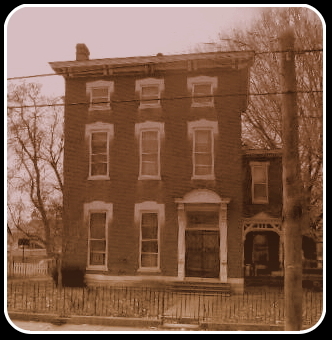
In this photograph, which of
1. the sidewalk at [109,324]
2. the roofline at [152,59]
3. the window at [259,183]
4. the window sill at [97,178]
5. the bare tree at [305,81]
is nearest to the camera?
the bare tree at [305,81]

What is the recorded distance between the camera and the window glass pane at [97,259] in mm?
5613

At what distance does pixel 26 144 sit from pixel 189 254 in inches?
104

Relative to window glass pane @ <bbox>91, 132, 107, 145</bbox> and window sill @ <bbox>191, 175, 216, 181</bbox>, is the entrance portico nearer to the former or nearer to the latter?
window sill @ <bbox>191, 175, 216, 181</bbox>

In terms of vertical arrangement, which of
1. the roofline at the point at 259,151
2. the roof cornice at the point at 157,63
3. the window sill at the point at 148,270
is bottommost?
the window sill at the point at 148,270

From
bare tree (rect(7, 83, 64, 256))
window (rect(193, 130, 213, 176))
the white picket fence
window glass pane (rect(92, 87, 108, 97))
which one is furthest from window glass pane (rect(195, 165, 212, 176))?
the white picket fence

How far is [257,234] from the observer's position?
18.7 ft

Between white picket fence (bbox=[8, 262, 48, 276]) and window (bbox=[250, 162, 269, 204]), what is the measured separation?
305cm

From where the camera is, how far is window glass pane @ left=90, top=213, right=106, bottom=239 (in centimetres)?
561

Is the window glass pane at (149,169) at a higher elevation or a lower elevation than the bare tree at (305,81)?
lower

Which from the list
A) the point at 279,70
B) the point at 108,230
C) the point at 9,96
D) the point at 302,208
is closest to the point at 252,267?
the point at 302,208

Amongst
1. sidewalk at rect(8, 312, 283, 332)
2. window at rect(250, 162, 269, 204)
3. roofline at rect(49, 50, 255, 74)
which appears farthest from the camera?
window at rect(250, 162, 269, 204)

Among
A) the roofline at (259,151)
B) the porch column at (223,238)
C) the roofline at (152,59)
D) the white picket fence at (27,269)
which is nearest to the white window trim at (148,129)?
the roofline at (152,59)

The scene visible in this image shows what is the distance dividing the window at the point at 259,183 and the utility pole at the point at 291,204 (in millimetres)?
1064

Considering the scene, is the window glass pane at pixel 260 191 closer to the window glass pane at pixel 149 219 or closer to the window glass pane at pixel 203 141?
the window glass pane at pixel 203 141
